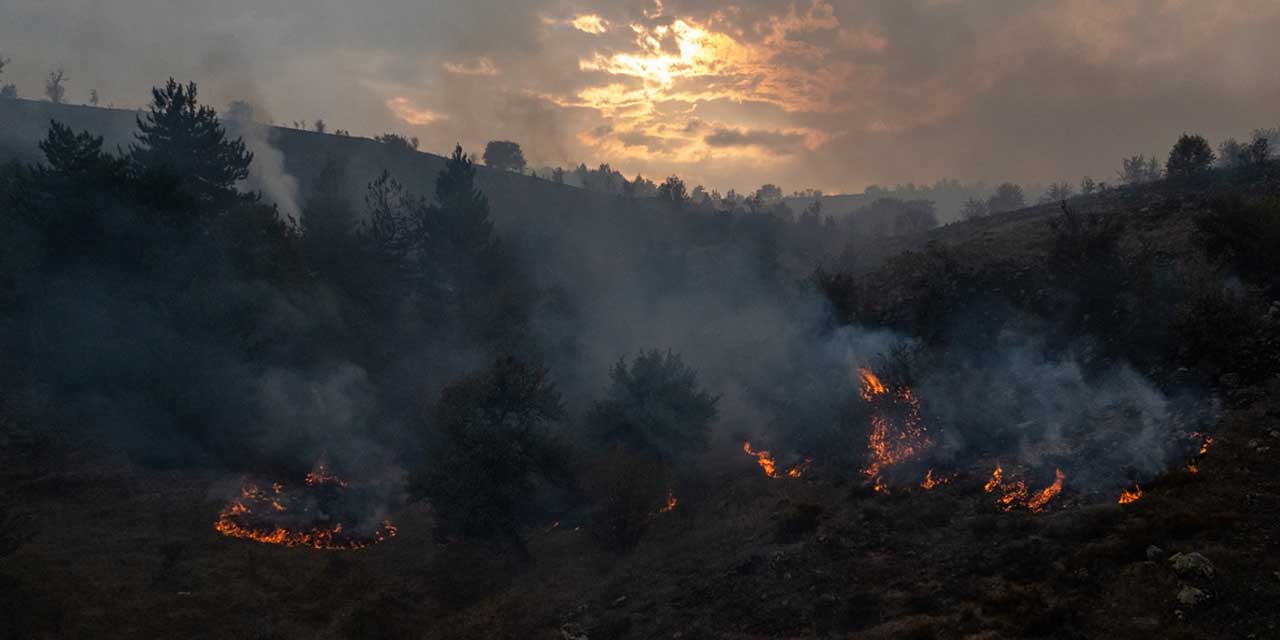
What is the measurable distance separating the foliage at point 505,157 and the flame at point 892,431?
87.0 meters

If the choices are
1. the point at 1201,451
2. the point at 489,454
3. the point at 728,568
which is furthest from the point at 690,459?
the point at 1201,451

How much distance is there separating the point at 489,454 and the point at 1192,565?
21.0 m

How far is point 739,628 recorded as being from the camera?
17094mm

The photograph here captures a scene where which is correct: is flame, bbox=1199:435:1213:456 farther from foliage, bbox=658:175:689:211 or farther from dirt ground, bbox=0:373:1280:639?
foliage, bbox=658:175:689:211

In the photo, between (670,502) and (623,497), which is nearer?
(623,497)

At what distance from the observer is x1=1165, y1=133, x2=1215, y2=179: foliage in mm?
40031

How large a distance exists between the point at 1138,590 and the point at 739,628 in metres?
8.72

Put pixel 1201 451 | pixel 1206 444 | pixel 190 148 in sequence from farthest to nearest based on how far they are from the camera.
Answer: pixel 190 148 → pixel 1206 444 → pixel 1201 451

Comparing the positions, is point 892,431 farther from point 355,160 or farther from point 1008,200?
point 1008,200

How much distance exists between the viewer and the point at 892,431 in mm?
26703

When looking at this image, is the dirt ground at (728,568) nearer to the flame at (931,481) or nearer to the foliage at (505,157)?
the flame at (931,481)

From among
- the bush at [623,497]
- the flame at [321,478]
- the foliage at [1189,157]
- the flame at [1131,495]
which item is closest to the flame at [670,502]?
the bush at [623,497]

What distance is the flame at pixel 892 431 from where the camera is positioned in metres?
25.3

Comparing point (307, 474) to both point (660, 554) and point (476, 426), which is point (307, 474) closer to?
point (476, 426)
